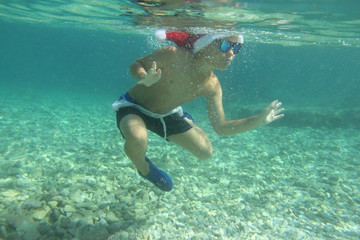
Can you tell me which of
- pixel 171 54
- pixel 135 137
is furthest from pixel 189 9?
pixel 135 137

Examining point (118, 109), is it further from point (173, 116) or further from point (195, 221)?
point (195, 221)

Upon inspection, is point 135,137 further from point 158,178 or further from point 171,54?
point 171,54

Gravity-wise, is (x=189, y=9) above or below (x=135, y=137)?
above

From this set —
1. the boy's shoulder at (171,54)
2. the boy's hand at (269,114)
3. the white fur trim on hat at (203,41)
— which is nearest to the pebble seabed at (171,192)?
the boy's hand at (269,114)

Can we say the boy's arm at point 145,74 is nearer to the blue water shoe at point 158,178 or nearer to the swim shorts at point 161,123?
the swim shorts at point 161,123

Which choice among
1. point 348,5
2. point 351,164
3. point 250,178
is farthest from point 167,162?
point 348,5

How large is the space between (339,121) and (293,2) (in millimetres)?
11709

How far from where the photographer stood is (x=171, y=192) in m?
4.86

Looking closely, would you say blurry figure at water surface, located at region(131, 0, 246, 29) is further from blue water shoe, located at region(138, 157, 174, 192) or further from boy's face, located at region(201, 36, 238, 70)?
blue water shoe, located at region(138, 157, 174, 192)

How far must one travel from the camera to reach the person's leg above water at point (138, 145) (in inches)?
133

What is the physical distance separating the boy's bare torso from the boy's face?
230mm

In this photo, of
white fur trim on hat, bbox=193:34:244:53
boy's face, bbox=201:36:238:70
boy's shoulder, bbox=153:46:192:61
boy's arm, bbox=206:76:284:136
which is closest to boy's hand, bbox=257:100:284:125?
boy's arm, bbox=206:76:284:136

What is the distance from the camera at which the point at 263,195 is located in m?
5.37

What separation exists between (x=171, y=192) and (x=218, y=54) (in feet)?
9.90
